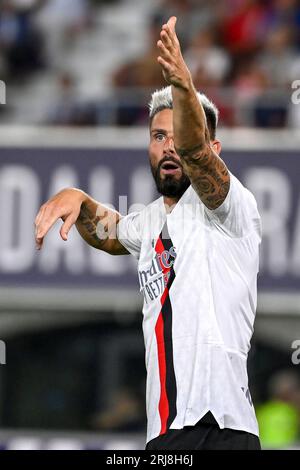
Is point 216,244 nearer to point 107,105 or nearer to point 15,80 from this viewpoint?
point 107,105

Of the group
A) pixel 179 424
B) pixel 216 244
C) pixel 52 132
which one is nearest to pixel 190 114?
pixel 216 244

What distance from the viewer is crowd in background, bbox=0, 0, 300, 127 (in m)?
10.5

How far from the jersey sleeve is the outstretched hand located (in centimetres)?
49

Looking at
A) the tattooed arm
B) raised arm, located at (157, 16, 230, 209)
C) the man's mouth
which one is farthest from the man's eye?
the tattooed arm

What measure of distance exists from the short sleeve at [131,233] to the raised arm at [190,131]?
1.79ft

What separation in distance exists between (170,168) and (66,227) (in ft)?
1.50

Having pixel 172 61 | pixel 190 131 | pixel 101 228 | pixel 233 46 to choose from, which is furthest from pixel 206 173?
pixel 233 46

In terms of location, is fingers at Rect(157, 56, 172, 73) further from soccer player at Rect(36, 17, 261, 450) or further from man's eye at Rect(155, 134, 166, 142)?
man's eye at Rect(155, 134, 166, 142)

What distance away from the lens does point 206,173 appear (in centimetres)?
462

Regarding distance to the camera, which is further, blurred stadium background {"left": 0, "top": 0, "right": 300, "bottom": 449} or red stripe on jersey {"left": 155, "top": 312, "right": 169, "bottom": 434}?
blurred stadium background {"left": 0, "top": 0, "right": 300, "bottom": 449}

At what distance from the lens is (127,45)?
478 inches

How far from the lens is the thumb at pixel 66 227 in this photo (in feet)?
15.4
